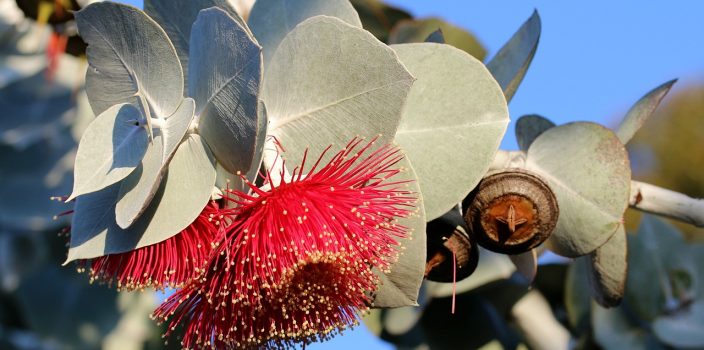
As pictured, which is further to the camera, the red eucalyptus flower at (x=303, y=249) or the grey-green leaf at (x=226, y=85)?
the red eucalyptus flower at (x=303, y=249)

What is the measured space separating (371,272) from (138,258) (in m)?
0.25

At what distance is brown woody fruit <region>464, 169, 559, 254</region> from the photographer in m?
0.94

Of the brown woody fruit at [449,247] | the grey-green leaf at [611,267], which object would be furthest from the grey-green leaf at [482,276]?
the brown woody fruit at [449,247]

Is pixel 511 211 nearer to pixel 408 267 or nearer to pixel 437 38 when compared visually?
pixel 408 267

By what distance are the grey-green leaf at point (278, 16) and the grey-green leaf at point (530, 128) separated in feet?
0.93

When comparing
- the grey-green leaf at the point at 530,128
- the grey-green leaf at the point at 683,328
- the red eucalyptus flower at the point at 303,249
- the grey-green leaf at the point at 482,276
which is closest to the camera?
the red eucalyptus flower at the point at 303,249

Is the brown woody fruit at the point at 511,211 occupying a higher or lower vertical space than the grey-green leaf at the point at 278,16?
lower

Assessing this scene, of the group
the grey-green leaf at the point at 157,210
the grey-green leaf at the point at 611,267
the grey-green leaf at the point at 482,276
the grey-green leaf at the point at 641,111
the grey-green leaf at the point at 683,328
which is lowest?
the grey-green leaf at the point at 683,328

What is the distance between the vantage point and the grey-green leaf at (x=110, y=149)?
83cm

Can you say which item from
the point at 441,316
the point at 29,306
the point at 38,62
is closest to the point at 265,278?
the point at 441,316

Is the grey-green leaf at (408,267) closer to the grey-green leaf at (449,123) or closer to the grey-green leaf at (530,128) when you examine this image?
the grey-green leaf at (449,123)

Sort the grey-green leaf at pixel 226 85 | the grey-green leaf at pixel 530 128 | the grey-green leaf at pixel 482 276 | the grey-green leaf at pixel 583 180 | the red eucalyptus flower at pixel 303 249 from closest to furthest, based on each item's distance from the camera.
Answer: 1. the grey-green leaf at pixel 226 85
2. the red eucalyptus flower at pixel 303 249
3. the grey-green leaf at pixel 583 180
4. the grey-green leaf at pixel 530 128
5. the grey-green leaf at pixel 482 276

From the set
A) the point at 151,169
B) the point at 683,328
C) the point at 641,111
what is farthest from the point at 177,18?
the point at 683,328

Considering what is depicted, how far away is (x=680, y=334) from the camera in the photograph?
160 cm
